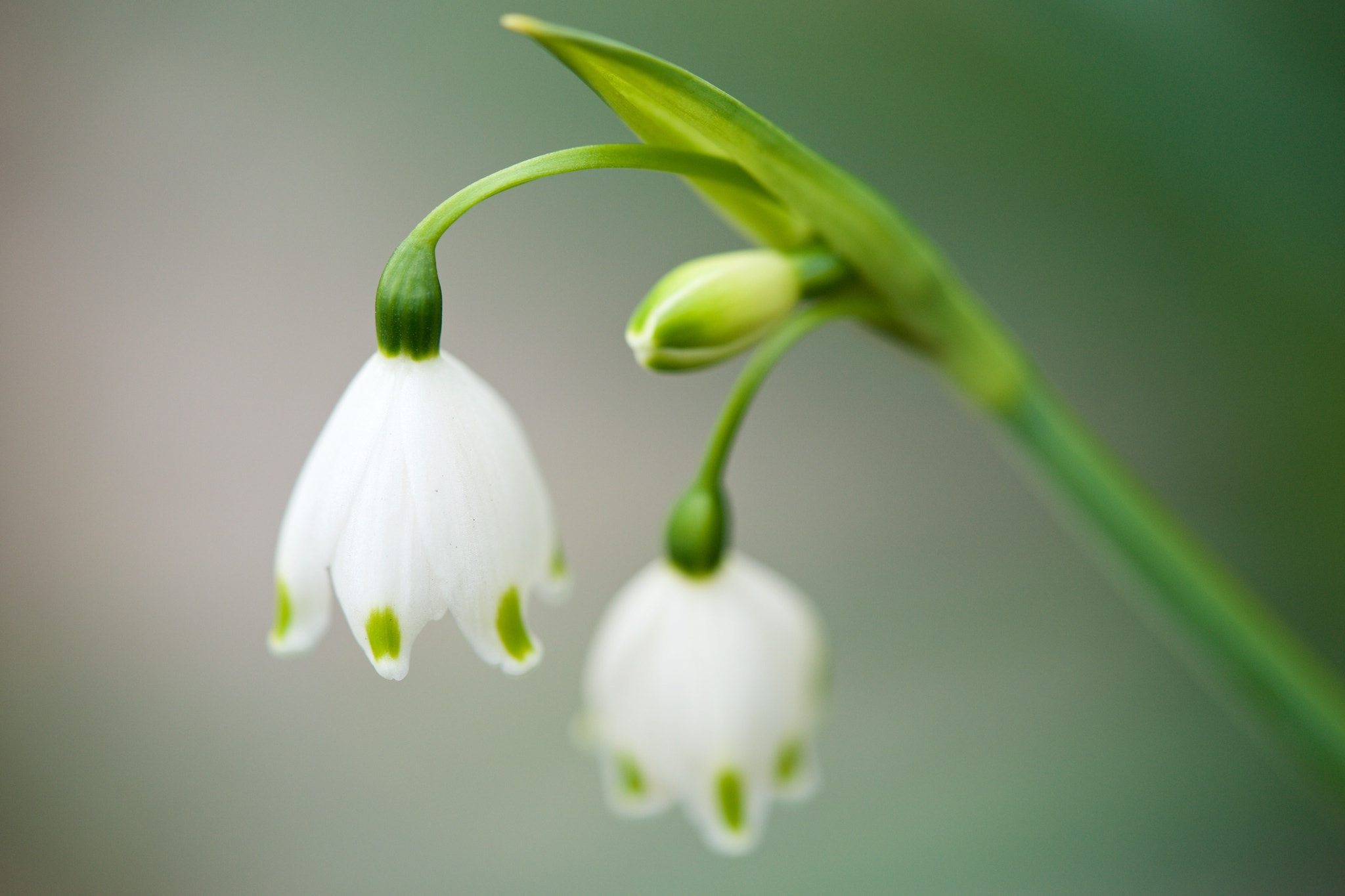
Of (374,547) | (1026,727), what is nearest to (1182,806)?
(1026,727)

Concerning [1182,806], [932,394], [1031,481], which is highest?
[932,394]

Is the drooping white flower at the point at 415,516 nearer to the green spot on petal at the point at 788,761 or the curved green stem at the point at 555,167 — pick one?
the curved green stem at the point at 555,167

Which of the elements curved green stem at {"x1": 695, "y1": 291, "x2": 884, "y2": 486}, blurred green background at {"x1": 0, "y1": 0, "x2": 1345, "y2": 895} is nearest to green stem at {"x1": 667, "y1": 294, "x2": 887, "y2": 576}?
curved green stem at {"x1": 695, "y1": 291, "x2": 884, "y2": 486}

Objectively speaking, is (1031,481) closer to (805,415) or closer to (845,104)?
(805,415)

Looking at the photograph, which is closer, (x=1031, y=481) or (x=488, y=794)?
(x=488, y=794)

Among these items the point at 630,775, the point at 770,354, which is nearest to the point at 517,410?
the point at 630,775

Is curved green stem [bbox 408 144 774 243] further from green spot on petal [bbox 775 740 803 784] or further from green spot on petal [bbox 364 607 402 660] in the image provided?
green spot on petal [bbox 775 740 803 784]

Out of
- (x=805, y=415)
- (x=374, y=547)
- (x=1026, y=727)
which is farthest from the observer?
(x=805, y=415)
